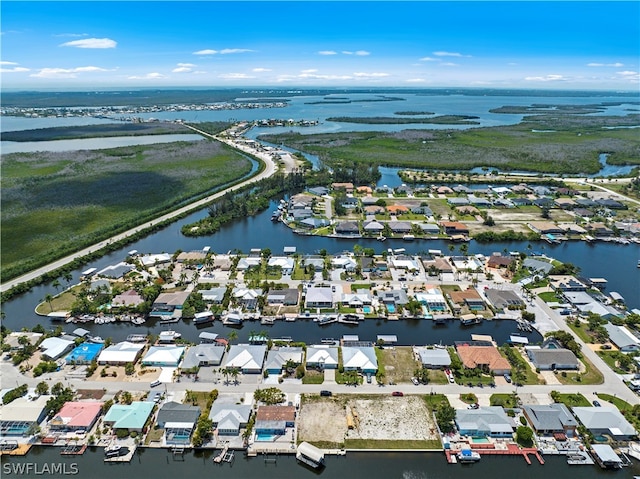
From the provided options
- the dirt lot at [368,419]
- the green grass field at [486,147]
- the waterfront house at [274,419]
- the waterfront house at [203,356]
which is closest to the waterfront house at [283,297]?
the waterfront house at [203,356]

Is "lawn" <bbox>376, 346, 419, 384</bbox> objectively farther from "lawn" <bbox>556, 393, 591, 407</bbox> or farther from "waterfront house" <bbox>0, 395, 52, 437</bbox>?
"waterfront house" <bbox>0, 395, 52, 437</bbox>

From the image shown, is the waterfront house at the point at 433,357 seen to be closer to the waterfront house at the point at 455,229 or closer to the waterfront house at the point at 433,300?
the waterfront house at the point at 433,300

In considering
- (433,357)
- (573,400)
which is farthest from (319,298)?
(573,400)

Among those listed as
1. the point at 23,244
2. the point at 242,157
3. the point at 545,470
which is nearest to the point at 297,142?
the point at 242,157

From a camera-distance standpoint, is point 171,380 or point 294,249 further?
point 294,249

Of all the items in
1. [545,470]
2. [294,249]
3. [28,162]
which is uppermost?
[28,162]

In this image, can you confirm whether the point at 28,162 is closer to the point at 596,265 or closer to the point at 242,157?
the point at 242,157

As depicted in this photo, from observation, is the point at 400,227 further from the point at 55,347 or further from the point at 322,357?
the point at 55,347
